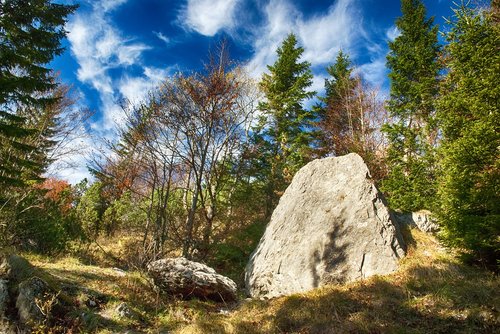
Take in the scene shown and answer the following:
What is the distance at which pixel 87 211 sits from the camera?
581 inches

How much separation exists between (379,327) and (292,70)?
1660 centimetres

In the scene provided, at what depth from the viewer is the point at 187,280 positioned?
818 cm

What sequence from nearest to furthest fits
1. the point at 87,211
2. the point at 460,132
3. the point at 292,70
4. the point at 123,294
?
the point at 123,294, the point at 460,132, the point at 87,211, the point at 292,70

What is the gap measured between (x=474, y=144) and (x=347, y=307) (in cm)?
531

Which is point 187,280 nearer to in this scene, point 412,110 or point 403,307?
point 403,307

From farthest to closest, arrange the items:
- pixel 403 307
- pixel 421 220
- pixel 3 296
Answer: pixel 421 220, pixel 403 307, pixel 3 296

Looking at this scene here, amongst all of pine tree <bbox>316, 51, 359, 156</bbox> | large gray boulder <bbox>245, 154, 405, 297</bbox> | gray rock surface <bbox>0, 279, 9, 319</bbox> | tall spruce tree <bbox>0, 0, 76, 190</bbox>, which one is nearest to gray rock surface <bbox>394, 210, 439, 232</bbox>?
large gray boulder <bbox>245, 154, 405, 297</bbox>

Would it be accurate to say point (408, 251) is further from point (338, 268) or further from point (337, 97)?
point (337, 97)

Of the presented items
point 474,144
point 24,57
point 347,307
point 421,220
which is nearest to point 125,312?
point 347,307

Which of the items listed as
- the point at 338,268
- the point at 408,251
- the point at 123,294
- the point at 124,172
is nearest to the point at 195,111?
the point at 124,172

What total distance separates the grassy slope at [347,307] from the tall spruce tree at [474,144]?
1.15 metres

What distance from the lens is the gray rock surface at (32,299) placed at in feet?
17.9

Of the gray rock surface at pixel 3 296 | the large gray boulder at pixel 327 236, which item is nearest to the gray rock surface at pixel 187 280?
the large gray boulder at pixel 327 236

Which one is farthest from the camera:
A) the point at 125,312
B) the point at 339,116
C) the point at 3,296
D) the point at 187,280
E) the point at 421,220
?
the point at 339,116
